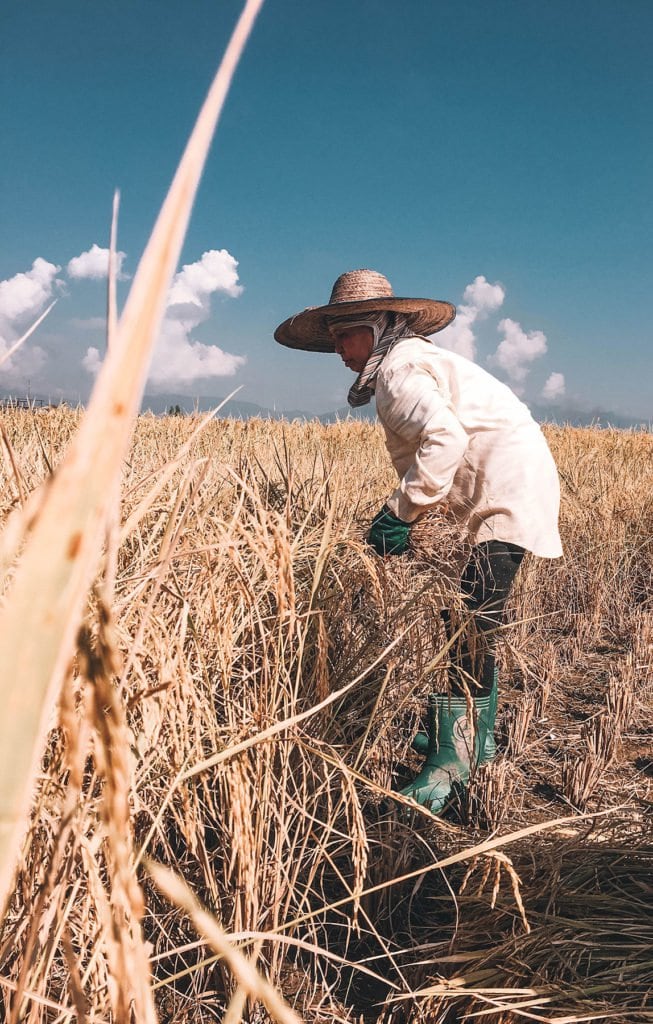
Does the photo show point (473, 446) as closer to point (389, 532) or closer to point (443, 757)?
point (389, 532)

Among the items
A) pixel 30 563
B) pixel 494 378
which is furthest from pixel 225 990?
pixel 494 378

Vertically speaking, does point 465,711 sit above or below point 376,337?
below

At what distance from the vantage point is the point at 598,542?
12.7ft

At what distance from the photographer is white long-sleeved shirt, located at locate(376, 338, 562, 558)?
209 cm

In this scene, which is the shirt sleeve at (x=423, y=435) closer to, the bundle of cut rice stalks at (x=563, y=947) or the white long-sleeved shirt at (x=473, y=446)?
the white long-sleeved shirt at (x=473, y=446)

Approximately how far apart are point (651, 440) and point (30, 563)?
977 centimetres

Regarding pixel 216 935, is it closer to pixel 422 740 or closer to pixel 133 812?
pixel 133 812

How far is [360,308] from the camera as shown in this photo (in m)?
2.47

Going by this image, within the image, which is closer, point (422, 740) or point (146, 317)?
point (146, 317)

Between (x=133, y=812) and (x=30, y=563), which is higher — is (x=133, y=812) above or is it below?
below

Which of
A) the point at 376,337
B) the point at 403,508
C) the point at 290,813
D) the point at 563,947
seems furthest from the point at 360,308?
the point at 563,947

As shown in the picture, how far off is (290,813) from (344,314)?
192cm

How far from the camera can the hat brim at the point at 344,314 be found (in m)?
2.48

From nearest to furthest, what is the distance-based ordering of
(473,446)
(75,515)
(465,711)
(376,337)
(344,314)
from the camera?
(75,515) → (465,711) → (473,446) → (376,337) → (344,314)
